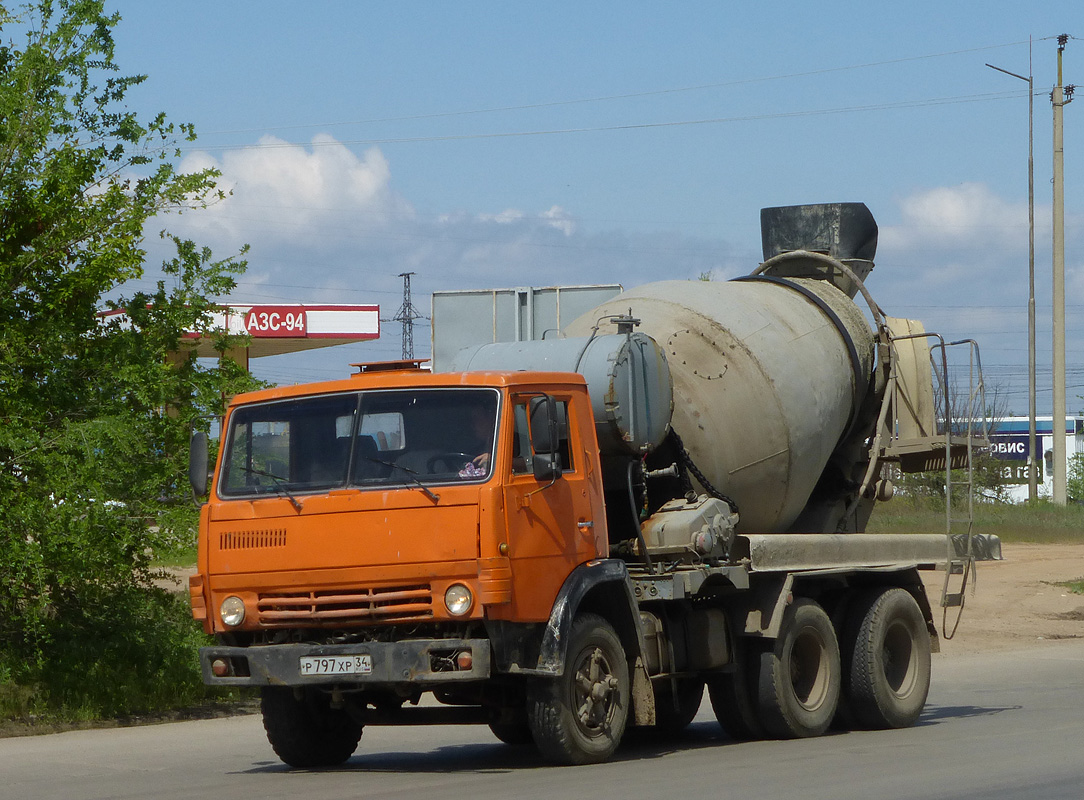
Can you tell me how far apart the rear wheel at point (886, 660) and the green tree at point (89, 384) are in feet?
19.3

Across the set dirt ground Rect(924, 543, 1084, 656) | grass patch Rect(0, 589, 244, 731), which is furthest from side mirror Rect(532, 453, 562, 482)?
dirt ground Rect(924, 543, 1084, 656)

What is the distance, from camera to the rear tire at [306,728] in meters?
9.64

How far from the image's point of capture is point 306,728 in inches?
386

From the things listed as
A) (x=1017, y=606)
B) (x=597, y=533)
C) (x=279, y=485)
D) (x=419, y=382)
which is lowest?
(x=1017, y=606)

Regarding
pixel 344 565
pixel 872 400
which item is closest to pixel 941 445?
pixel 872 400

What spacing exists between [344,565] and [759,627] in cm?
347

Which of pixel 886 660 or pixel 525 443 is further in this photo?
pixel 886 660

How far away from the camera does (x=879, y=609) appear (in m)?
11.9

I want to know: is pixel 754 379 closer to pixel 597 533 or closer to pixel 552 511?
pixel 597 533

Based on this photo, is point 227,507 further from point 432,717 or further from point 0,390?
point 0,390

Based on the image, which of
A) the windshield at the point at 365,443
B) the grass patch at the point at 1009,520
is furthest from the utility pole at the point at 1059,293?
the windshield at the point at 365,443

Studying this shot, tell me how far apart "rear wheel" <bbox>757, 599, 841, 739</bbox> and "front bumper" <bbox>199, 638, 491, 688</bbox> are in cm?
310

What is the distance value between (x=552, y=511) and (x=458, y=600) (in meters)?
0.86

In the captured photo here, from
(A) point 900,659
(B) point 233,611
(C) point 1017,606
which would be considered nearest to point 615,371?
(B) point 233,611
